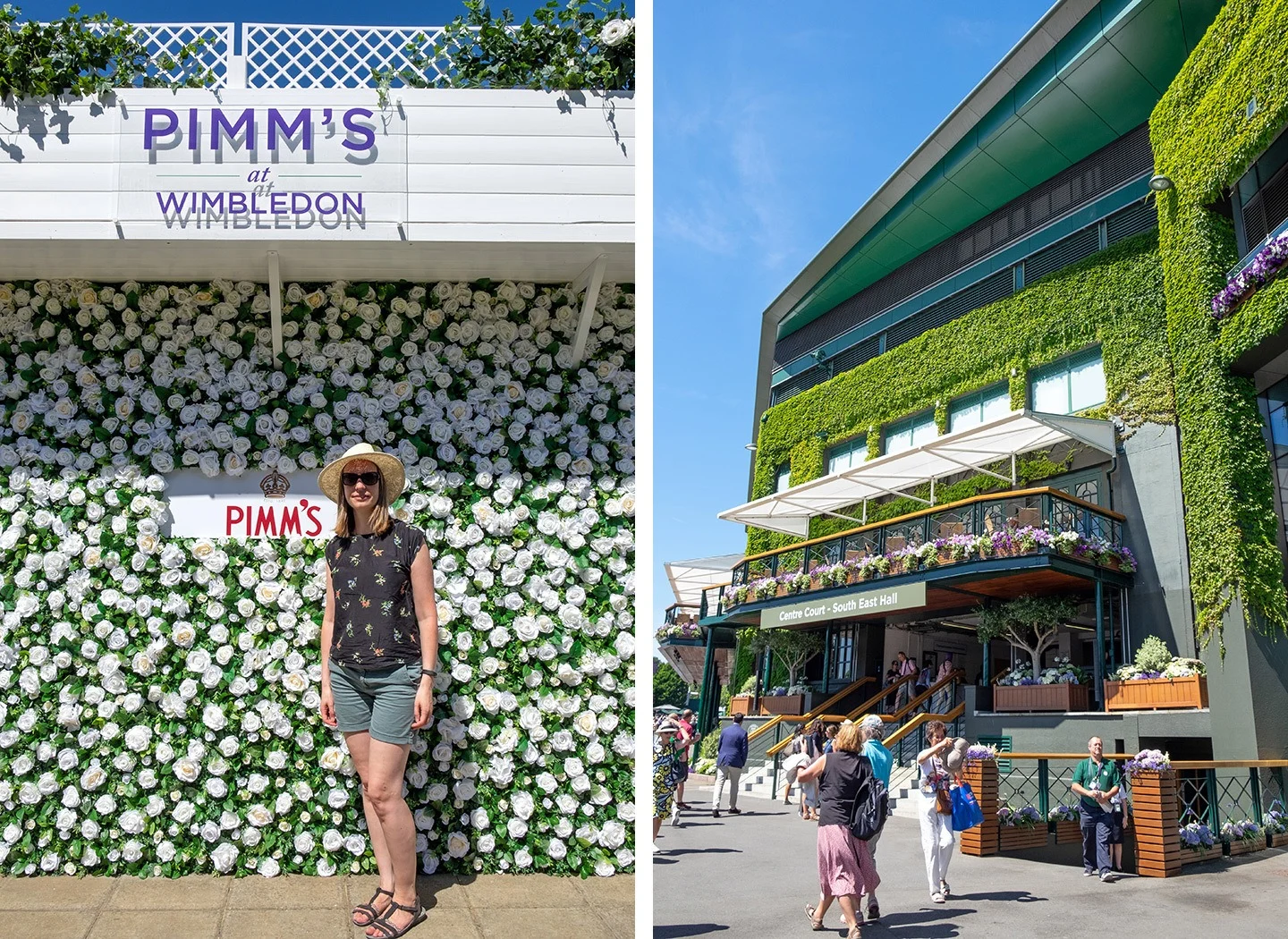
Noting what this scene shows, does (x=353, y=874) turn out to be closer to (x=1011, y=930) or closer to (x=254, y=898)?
(x=254, y=898)

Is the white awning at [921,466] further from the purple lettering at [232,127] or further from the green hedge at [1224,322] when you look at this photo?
the purple lettering at [232,127]

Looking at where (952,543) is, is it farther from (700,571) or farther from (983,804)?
(700,571)

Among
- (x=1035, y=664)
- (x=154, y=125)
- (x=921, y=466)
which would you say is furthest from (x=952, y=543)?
(x=154, y=125)

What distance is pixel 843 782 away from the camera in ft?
19.9

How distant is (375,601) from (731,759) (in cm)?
786

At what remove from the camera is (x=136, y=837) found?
16.9 feet

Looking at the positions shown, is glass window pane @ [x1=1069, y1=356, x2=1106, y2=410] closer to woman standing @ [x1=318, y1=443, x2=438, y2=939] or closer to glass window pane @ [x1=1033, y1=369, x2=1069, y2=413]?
glass window pane @ [x1=1033, y1=369, x2=1069, y2=413]

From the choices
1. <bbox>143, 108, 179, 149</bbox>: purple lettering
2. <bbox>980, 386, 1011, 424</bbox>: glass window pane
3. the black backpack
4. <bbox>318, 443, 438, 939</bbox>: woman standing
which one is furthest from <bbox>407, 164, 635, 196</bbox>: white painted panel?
<bbox>980, 386, 1011, 424</bbox>: glass window pane

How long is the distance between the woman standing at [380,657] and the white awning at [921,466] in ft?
38.7

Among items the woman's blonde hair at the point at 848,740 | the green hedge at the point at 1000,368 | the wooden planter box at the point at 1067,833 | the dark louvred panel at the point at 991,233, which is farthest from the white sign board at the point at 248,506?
the dark louvred panel at the point at 991,233

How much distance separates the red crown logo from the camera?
552 centimetres

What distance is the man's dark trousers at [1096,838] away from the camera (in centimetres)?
859

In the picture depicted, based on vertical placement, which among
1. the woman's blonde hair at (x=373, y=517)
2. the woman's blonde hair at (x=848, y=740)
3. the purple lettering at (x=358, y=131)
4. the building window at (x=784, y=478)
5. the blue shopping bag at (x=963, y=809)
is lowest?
the blue shopping bag at (x=963, y=809)

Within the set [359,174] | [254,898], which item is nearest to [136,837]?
[254,898]
